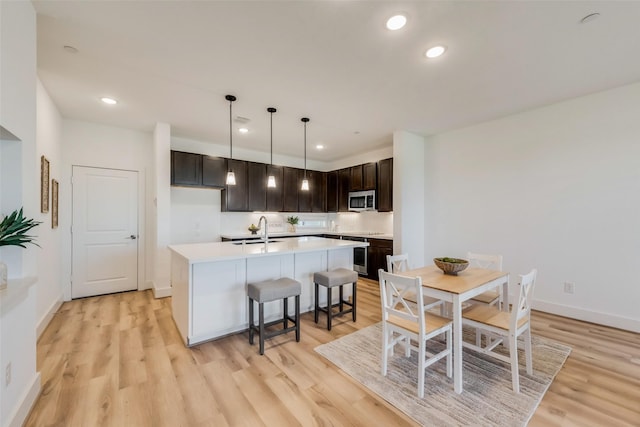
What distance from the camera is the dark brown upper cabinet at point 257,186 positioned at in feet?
17.7

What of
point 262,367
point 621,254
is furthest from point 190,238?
point 621,254

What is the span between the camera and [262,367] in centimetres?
230

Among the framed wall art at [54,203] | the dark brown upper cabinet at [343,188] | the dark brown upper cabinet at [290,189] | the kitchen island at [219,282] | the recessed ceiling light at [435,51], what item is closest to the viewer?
the recessed ceiling light at [435,51]

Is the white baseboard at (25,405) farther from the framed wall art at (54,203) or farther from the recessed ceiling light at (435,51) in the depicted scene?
the recessed ceiling light at (435,51)

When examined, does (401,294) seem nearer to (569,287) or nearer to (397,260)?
(397,260)

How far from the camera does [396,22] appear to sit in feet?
6.39

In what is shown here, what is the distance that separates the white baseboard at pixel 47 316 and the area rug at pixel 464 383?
301cm

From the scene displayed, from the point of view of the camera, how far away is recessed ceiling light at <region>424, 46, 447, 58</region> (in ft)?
7.33

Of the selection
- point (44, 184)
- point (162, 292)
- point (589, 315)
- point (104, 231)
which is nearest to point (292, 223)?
point (162, 292)

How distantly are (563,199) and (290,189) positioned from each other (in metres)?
4.63

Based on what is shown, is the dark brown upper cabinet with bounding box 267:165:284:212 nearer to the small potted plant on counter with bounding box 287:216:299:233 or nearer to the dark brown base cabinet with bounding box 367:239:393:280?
the small potted plant on counter with bounding box 287:216:299:233

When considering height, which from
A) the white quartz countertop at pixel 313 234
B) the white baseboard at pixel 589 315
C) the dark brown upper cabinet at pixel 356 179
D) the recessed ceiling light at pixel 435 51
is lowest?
the white baseboard at pixel 589 315

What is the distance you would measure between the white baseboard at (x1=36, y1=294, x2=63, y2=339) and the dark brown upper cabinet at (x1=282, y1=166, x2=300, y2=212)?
3.83m

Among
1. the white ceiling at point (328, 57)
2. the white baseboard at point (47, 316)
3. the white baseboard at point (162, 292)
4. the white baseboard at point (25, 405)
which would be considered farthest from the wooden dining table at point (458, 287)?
the white baseboard at point (47, 316)
